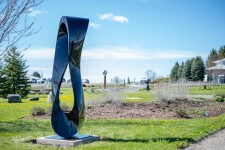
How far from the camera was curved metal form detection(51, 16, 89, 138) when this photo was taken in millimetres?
9281

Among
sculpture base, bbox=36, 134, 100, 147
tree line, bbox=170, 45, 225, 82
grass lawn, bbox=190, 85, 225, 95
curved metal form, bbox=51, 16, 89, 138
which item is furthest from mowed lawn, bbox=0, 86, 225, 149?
tree line, bbox=170, 45, 225, 82

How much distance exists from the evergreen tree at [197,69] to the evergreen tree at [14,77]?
41.5 meters

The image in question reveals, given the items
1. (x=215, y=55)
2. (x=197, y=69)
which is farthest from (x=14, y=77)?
(x=215, y=55)

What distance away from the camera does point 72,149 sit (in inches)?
328

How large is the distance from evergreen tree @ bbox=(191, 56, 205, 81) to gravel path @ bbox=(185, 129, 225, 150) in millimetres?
61795

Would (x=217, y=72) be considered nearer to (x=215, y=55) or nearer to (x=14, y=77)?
(x=215, y=55)

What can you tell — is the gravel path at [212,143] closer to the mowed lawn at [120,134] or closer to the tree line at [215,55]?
the mowed lawn at [120,134]

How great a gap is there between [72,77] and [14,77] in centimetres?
2989

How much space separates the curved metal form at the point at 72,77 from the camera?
9.28 m

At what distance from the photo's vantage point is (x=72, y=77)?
30.5 feet

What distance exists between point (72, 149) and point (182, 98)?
15368 mm

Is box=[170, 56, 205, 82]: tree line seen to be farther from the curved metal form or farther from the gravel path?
the curved metal form

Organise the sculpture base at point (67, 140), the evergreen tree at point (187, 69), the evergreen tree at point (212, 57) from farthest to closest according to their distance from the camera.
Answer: the evergreen tree at point (212, 57) < the evergreen tree at point (187, 69) < the sculpture base at point (67, 140)

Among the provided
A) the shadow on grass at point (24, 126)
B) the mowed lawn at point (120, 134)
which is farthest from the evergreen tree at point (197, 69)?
the shadow on grass at point (24, 126)
